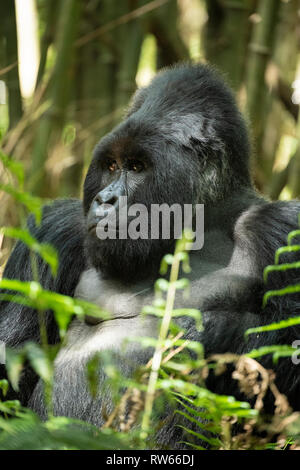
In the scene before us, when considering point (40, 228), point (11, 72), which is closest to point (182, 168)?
point (40, 228)

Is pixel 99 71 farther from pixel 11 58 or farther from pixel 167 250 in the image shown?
pixel 167 250

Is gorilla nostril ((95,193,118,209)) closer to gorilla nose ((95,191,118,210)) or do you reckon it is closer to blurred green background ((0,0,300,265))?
gorilla nose ((95,191,118,210))

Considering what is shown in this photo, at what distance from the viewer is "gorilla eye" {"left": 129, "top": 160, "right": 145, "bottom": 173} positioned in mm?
2980

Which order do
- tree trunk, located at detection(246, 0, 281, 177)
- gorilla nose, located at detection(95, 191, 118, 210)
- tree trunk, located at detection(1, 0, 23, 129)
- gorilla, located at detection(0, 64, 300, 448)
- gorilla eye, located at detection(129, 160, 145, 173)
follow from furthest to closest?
tree trunk, located at detection(1, 0, 23, 129), tree trunk, located at detection(246, 0, 281, 177), gorilla eye, located at detection(129, 160, 145, 173), gorilla nose, located at detection(95, 191, 118, 210), gorilla, located at detection(0, 64, 300, 448)

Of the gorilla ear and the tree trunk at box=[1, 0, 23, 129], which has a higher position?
the tree trunk at box=[1, 0, 23, 129]

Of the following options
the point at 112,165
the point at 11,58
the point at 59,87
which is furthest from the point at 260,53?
the point at 112,165

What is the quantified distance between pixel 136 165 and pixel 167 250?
38cm

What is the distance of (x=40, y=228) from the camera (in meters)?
3.27

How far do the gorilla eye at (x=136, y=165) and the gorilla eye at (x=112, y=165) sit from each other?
7 cm

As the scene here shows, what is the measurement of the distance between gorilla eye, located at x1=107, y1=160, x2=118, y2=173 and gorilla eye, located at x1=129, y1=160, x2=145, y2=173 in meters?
0.07

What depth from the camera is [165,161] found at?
294 cm

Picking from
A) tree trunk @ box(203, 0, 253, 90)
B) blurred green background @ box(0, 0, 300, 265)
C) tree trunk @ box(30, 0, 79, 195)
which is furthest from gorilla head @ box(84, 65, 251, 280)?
tree trunk @ box(203, 0, 253, 90)

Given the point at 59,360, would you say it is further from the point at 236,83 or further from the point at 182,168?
the point at 236,83

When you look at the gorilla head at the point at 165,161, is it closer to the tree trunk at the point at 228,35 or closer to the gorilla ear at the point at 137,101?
the gorilla ear at the point at 137,101
